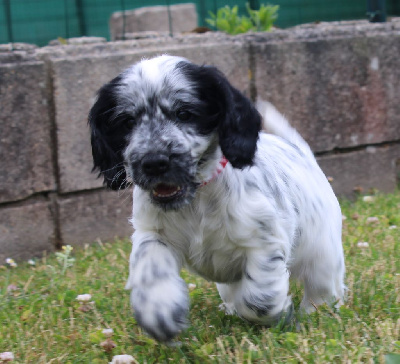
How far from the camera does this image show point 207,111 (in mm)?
2908

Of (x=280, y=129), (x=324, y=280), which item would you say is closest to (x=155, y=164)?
(x=324, y=280)

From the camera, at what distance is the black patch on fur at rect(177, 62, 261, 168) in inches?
112

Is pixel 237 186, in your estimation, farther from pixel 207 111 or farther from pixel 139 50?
pixel 139 50

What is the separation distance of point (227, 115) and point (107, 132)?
50 centimetres

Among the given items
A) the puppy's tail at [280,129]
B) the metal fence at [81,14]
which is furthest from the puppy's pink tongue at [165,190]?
the metal fence at [81,14]

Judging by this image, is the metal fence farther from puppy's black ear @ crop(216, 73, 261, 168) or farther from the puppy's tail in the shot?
puppy's black ear @ crop(216, 73, 261, 168)

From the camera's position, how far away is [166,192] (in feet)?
9.15

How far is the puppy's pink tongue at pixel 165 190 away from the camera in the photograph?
109 inches

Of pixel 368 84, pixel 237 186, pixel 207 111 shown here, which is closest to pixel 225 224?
pixel 237 186

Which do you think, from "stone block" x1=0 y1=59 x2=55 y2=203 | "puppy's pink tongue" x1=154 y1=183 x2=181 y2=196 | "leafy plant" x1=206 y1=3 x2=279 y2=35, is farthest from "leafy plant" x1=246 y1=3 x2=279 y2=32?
"puppy's pink tongue" x1=154 y1=183 x2=181 y2=196

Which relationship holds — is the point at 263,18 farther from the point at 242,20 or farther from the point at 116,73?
the point at 116,73

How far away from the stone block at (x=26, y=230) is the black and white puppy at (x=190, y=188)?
72.0 inches

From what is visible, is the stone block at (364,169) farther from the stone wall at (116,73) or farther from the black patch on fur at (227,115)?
the black patch on fur at (227,115)

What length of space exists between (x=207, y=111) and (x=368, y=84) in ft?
10.4
